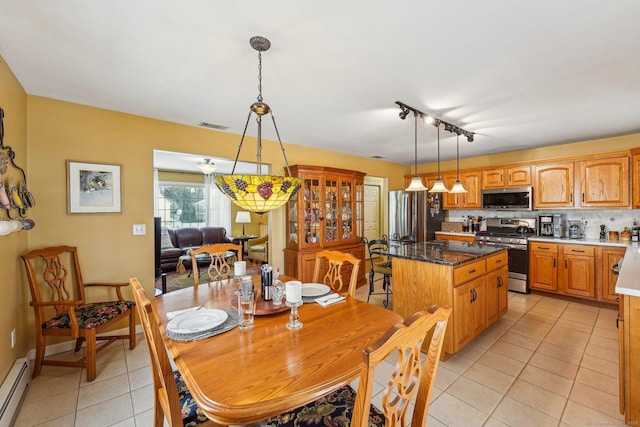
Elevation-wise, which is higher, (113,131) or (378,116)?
(378,116)

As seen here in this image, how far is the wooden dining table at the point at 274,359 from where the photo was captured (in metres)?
0.95

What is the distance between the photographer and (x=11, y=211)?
2.12 meters

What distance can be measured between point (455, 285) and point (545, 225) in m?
3.22

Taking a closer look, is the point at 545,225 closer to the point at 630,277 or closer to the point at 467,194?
the point at 467,194

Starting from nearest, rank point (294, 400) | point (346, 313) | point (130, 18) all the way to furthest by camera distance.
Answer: point (294, 400) < point (130, 18) < point (346, 313)

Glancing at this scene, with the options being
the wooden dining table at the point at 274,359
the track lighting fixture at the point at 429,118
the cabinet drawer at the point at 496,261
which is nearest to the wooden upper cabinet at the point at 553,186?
the track lighting fixture at the point at 429,118

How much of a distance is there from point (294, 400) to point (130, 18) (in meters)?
2.05

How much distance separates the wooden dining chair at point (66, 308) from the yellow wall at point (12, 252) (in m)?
0.10

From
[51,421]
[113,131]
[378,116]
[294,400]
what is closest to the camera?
[294,400]

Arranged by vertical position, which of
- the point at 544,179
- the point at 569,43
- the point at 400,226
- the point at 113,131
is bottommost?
the point at 400,226

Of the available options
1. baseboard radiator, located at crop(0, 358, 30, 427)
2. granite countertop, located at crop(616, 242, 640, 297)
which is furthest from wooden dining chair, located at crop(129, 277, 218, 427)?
granite countertop, located at crop(616, 242, 640, 297)

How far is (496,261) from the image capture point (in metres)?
3.07

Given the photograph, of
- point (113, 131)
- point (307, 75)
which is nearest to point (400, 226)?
point (307, 75)

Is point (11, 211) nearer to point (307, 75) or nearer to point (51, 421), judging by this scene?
point (51, 421)
